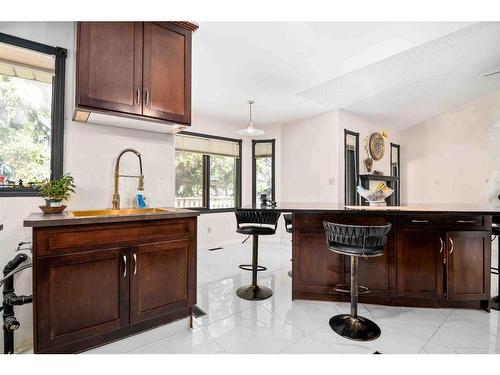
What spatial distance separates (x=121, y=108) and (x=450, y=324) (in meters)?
3.26

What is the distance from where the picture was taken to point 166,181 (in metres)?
2.44

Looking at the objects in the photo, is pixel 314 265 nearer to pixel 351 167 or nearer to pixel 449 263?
pixel 449 263

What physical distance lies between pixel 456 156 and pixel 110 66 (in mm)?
7359

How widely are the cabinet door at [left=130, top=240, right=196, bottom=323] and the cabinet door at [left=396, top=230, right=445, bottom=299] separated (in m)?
1.98

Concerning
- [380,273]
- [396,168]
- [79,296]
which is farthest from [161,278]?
[396,168]

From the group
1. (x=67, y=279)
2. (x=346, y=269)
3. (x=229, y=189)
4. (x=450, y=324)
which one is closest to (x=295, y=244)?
(x=346, y=269)

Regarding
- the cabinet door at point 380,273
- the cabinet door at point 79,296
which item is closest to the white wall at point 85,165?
the cabinet door at point 79,296

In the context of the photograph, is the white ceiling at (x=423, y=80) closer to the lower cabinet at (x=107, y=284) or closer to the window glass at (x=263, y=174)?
the window glass at (x=263, y=174)

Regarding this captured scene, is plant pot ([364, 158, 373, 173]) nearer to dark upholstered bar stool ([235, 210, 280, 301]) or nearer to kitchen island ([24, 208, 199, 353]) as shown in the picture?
dark upholstered bar stool ([235, 210, 280, 301])

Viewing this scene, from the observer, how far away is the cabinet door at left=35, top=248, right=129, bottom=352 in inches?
56.2

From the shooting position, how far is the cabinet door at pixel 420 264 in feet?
7.68

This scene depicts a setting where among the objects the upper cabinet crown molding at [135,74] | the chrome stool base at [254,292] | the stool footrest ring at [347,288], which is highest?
the upper cabinet crown molding at [135,74]
